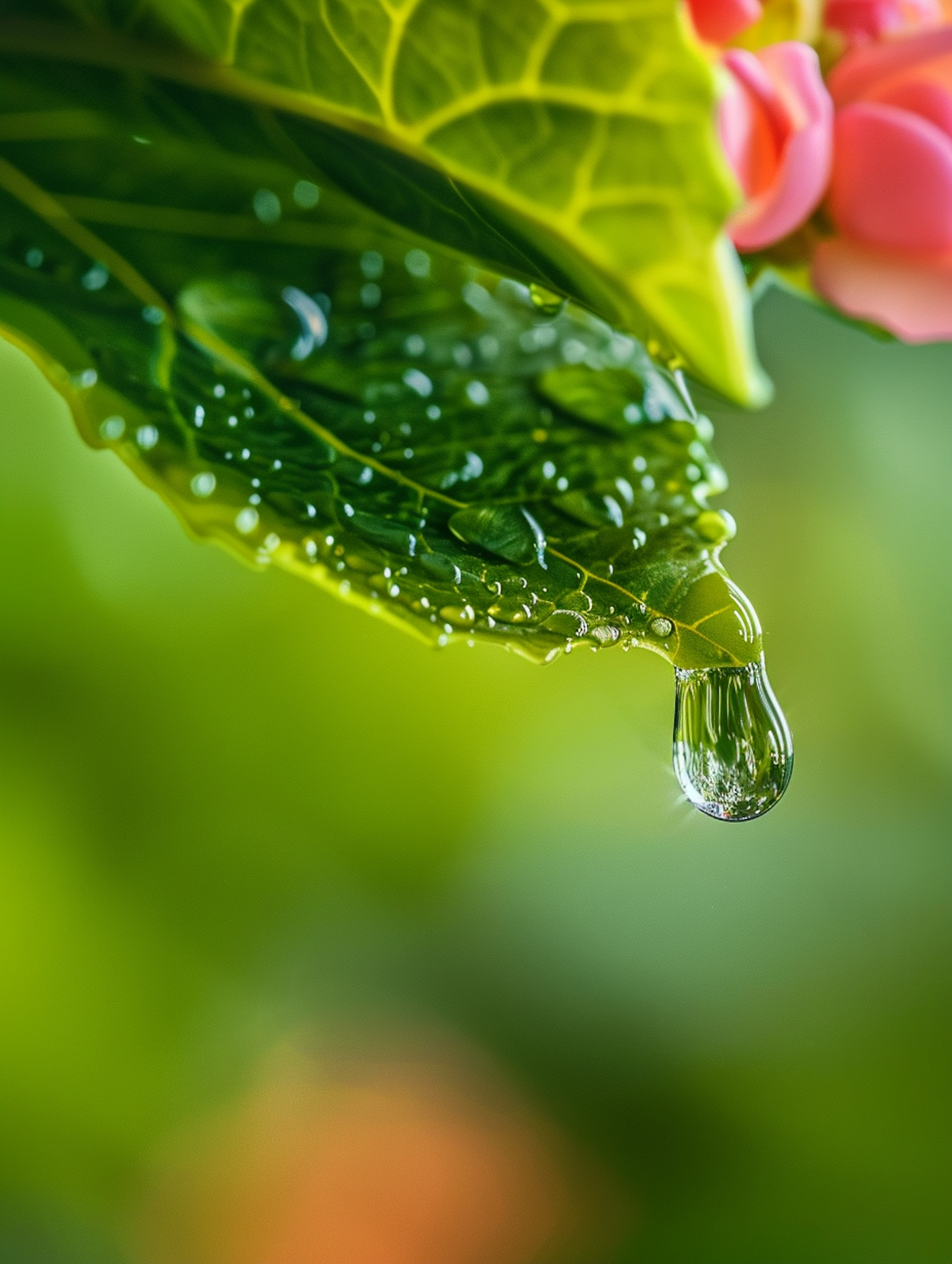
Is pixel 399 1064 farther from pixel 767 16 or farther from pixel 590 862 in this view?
pixel 767 16

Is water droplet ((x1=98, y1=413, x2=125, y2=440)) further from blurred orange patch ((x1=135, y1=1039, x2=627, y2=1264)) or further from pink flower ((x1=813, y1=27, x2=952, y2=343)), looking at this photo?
blurred orange patch ((x1=135, y1=1039, x2=627, y2=1264))

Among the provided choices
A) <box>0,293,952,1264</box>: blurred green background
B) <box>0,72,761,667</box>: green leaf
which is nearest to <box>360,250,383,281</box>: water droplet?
<box>0,72,761,667</box>: green leaf

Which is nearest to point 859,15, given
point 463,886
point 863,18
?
point 863,18

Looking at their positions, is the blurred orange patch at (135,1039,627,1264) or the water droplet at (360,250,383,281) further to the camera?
the blurred orange patch at (135,1039,627,1264)

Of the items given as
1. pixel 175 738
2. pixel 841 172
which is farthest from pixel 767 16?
pixel 175 738

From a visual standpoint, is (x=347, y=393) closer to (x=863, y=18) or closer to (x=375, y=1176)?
(x=863, y=18)

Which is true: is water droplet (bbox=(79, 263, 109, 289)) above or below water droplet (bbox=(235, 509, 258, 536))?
above

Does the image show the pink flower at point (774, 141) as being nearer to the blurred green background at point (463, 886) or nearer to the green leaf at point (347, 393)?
the green leaf at point (347, 393)
